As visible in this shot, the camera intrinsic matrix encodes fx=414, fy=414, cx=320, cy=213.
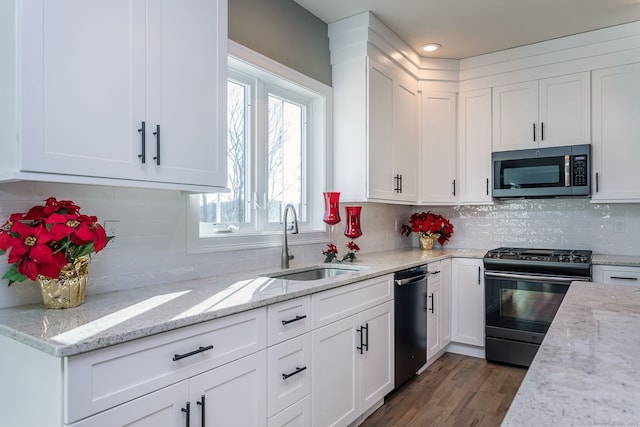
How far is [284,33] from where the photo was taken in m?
2.73

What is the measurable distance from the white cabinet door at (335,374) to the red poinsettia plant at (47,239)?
3.48 ft

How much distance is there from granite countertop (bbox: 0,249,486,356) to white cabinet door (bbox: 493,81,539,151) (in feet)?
7.58

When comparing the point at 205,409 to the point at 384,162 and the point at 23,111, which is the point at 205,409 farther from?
the point at 384,162

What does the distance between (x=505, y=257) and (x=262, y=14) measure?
100 inches

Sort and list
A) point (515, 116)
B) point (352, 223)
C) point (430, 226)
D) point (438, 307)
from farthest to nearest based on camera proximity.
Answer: point (430, 226)
point (515, 116)
point (438, 307)
point (352, 223)

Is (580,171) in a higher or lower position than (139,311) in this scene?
higher

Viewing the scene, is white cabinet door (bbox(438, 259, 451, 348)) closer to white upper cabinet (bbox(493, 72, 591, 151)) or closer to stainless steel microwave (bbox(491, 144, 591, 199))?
stainless steel microwave (bbox(491, 144, 591, 199))

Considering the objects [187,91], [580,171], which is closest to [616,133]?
[580,171]

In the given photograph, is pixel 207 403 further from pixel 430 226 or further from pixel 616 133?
pixel 616 133

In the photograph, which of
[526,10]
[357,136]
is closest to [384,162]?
[357,136]

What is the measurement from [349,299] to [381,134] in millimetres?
1495

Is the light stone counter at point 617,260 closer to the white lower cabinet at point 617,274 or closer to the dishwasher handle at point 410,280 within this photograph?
the white lower cabinet at point 617,274

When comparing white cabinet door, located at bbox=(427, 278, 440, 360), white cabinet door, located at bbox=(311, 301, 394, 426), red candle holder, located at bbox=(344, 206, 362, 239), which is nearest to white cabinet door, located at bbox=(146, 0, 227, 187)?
white cabinet door, located at bbox=(311, 301, 394, 426)

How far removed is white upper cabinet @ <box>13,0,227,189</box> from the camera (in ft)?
4.18
